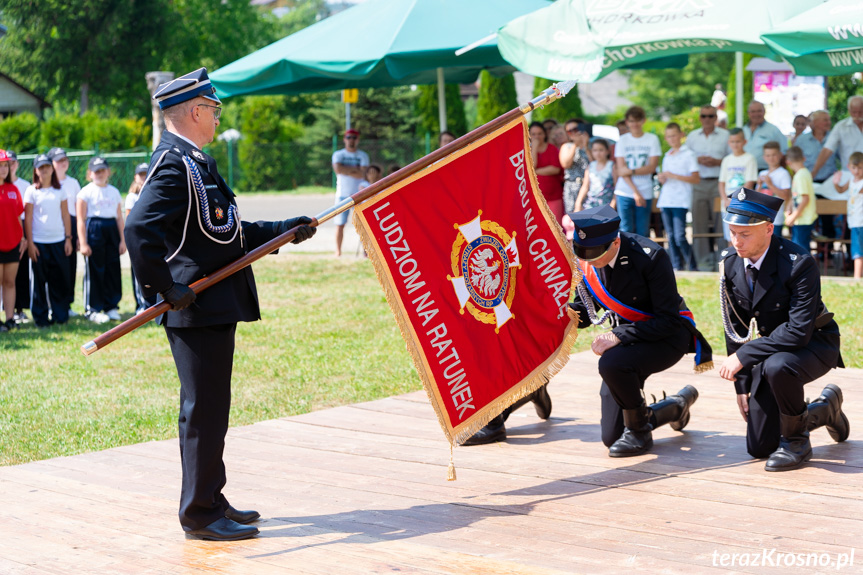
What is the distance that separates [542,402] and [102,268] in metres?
6.70

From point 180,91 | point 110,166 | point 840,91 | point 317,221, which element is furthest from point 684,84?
point 180,91

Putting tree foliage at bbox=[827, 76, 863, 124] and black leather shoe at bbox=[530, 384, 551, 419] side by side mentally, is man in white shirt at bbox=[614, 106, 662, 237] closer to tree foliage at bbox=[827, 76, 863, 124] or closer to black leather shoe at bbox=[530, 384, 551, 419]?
black leather shoe at bbox=[530, 384, 551, 419]

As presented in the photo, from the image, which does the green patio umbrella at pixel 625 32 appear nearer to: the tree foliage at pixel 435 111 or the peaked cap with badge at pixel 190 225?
the peaked cap with badge at pixel 190 225

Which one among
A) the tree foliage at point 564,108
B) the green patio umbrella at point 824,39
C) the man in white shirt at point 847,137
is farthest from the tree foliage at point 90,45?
the green patio umbrella at point 824,39

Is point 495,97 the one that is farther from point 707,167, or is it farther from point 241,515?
point 241,515

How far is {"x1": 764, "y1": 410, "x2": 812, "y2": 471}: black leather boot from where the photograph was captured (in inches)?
207

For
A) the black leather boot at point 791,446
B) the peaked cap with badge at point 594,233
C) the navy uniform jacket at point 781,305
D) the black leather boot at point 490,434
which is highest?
the peaked cap with badge at point 594,233

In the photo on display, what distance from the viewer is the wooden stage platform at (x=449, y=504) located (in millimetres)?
4141

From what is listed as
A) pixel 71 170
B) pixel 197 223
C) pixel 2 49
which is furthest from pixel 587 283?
pixel 2 49

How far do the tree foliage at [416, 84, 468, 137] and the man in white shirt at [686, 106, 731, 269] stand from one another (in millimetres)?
19865

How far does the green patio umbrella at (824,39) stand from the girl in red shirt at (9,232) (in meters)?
7.54

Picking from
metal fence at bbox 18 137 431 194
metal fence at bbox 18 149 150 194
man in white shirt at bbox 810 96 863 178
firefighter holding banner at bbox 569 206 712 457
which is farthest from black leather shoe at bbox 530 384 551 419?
metal fence at bbox 18 137 431 194

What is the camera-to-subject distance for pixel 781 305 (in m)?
5.41

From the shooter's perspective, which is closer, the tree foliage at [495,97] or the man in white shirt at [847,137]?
the man in white shirt at [847,137]
